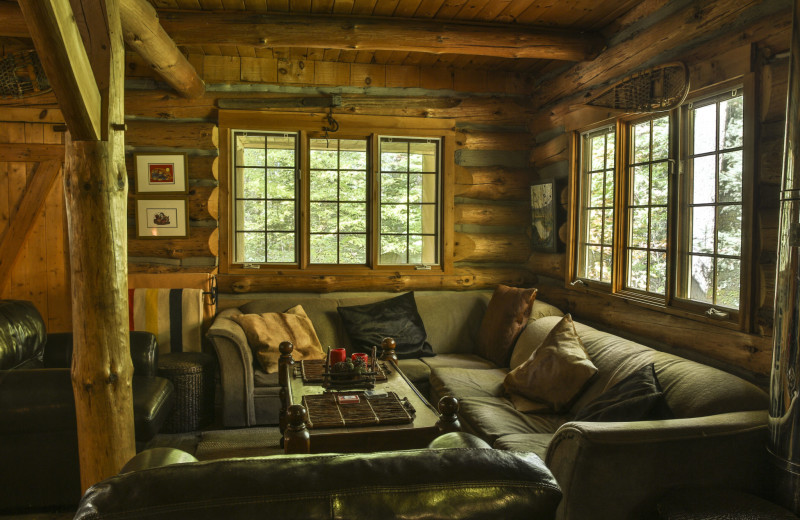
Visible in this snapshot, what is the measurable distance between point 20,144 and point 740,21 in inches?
203

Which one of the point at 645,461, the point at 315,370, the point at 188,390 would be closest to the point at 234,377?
the point at 188,390

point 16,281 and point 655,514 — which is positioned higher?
point 16,281

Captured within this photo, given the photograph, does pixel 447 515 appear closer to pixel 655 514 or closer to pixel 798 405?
pixel 655 514

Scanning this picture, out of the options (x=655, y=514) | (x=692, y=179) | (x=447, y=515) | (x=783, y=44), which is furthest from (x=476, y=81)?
(x=447, y=515)

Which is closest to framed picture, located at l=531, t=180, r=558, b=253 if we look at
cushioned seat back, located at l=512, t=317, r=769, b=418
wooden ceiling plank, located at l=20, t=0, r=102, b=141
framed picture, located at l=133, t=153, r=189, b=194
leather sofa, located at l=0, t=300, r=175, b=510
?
cushioned seat back, located at l=512, t=317, r=769, b=418

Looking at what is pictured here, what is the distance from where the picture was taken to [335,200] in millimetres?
5441

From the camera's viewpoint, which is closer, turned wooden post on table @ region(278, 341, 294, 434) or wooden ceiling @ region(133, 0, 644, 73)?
turned wooden post on table @ region(278, 341, 294, 434)

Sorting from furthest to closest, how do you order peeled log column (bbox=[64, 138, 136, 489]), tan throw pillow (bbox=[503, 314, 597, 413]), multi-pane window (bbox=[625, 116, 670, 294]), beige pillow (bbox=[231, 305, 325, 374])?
1. beige pillow (bbox=[231, 305, 325, 374])
2. multi-pane window (bbox=[625, 116, 670, 294])
3. tan throw pillow (bbox=[503, 314, 597, 413])
4. peeled log column (bbox=[64, 138, 136, 489])

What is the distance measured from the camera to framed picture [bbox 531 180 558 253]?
5067mm

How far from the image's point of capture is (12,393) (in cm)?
318

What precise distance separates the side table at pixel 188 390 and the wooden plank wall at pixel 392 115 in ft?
3.21

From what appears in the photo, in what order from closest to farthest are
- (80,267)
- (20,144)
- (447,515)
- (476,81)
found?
(447,515) → (80,267) → (20,144) → (476,81)

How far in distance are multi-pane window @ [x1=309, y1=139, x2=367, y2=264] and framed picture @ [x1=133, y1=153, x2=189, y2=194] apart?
43.2 inches

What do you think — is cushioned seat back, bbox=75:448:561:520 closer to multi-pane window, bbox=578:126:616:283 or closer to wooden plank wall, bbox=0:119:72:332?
multi-pane window, bbox=578:126:616:283
